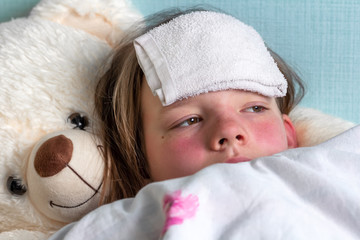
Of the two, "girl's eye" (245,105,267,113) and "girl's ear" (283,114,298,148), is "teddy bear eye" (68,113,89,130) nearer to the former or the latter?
"girl's eye" (245,105,267,113)

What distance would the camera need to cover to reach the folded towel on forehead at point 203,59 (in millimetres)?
972

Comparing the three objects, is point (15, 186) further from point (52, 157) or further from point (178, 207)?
point (178, 207)

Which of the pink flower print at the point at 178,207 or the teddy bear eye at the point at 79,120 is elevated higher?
the pink flower print at the point at 178,207

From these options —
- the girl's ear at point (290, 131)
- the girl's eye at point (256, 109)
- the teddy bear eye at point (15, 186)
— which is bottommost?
the girl's ear at point (290, 131)

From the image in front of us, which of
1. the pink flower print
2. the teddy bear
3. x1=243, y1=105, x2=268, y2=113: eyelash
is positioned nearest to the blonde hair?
the teddy bear

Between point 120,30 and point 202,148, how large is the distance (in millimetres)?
415

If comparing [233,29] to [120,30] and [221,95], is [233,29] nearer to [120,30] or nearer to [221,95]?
[221,95]

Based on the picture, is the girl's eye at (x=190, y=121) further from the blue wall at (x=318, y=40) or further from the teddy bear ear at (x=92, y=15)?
the blue wall at (x=318, y=40)

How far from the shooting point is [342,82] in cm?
137

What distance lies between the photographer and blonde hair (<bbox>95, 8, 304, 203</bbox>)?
3.39 feet

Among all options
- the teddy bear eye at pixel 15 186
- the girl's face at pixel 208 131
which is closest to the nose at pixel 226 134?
the girl's face at pixel 208 131

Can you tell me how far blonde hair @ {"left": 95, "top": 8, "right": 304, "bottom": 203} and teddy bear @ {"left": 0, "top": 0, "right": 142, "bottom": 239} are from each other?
3 centimetres

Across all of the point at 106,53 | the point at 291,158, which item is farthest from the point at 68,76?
the point at 291,158

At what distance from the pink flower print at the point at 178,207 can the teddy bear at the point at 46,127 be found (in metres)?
0.28
